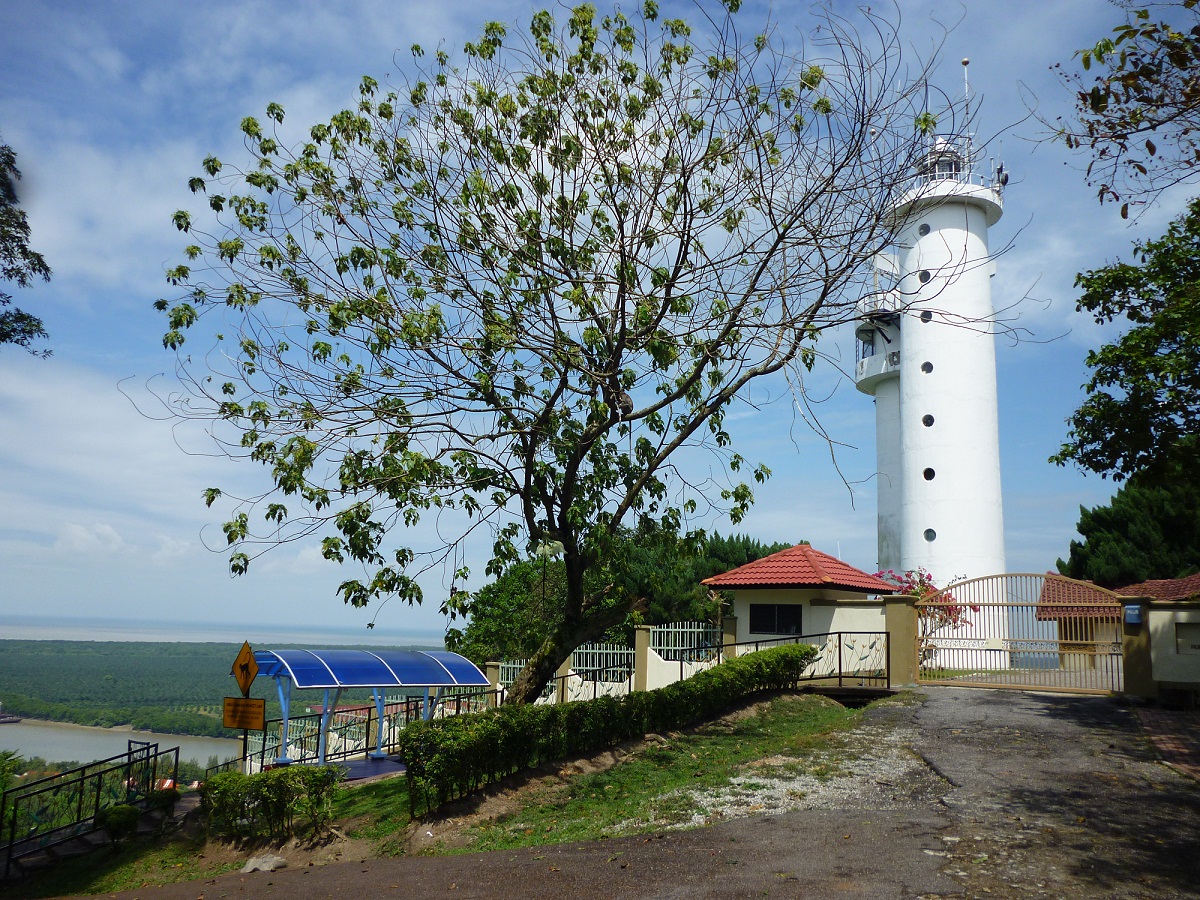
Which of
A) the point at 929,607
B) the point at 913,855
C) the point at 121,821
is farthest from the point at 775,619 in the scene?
the point at 913,855

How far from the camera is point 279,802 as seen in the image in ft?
35.6

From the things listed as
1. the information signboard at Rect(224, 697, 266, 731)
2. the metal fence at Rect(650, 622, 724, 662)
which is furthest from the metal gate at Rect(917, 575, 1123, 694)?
the information signboard at Rect(224, 697, 266, 731)

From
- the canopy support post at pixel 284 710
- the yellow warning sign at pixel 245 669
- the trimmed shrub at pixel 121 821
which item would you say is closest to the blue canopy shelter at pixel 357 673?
the canopy support post at pixel 284 710

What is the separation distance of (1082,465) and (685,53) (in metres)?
9.61

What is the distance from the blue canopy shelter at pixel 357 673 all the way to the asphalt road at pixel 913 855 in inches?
291

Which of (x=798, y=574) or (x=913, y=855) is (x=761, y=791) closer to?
(x=913, y=855)

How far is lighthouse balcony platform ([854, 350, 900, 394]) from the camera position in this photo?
31.2 metres

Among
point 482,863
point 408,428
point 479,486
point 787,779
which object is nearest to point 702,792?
point 787,779

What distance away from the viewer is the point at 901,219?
456 inches

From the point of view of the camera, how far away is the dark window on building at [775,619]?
2134 cm

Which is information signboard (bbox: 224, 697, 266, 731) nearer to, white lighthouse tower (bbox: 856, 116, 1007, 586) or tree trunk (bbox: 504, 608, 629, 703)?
tree trunk (bbox: 504, 608, 629, 703)

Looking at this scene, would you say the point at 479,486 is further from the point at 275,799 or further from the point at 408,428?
the point at 275,799

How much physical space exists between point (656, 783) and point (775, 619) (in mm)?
11328

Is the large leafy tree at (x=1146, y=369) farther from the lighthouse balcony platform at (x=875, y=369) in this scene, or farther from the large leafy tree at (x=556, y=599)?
the lighthouse balcony platform at (x=875, y=369)
